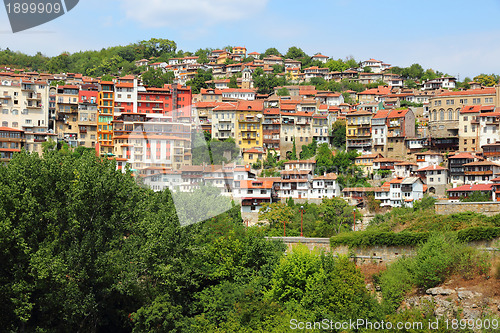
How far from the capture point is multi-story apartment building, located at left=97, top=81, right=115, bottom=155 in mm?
51281

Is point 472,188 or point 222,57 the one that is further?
point 222,57

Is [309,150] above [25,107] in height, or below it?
below

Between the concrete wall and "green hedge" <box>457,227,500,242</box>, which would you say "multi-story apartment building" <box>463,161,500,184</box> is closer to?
the concrete wall

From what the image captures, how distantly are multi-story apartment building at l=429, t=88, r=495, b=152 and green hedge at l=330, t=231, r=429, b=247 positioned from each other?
96.1ft

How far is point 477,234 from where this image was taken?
18.4m

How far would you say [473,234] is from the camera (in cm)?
1842

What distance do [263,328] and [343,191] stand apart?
25.7 metres

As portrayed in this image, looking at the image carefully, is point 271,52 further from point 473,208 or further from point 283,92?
point 473,208

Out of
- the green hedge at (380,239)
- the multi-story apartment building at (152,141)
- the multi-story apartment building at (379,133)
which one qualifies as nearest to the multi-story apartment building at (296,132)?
the multi-story apartment building at (379,133)

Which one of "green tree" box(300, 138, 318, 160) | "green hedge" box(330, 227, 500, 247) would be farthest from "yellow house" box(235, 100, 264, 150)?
"green hedge" box(330, 227, 500, 247)

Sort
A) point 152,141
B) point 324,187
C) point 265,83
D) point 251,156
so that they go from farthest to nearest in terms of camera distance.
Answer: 1. point 265,83
2. point 251,156
3. point 152,141
4. point 324,187

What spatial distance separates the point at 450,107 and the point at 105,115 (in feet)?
95.1

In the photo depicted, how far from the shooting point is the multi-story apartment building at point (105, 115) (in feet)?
168

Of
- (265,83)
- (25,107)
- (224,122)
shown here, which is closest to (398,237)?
(224,122)
